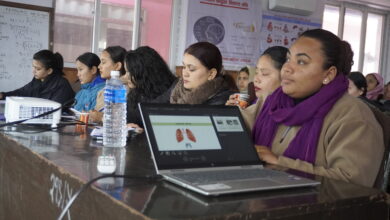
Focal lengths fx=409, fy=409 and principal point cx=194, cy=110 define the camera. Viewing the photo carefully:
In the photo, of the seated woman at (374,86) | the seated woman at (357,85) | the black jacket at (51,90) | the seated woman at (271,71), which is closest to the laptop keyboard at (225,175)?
the seated woman at (271,71)

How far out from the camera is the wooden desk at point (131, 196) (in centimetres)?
62

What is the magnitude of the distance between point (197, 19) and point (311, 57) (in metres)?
3.78

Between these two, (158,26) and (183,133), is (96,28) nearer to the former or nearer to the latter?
(158,26)

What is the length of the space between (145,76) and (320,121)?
1.51m

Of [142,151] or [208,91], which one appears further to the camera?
[208,91]

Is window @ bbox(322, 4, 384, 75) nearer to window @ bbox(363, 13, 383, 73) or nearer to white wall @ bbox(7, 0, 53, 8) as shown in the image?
window @ bbox(363, 13, 383, 73)

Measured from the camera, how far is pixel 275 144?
1287 mm

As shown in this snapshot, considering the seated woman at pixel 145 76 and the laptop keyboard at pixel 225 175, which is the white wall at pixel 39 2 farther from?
the laptop keyboard at pixel 225 175

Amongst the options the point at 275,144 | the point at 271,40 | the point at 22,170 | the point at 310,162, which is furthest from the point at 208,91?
the point at 271,40

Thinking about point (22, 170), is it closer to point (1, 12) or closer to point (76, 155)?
point (76, 155)

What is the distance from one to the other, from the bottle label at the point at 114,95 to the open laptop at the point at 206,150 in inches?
21.8

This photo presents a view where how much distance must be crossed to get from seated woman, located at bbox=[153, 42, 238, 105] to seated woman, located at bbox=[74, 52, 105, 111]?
3.78 ft

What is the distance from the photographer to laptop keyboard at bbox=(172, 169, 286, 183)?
2.47 ft

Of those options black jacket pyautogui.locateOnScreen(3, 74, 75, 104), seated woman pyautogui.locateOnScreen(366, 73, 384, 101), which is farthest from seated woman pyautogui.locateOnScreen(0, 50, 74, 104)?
seated woman pyautogui.locateOnScreen(366, 73, 384, 101)
